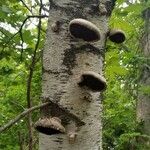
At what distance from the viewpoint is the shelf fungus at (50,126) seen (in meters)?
1.48

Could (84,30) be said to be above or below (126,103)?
below

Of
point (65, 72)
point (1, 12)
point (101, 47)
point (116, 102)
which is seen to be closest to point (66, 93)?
point (65, 72)

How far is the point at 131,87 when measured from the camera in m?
10.7

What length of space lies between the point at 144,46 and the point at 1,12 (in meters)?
7.09

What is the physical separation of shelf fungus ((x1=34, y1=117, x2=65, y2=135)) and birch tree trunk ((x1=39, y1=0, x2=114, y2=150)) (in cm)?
5

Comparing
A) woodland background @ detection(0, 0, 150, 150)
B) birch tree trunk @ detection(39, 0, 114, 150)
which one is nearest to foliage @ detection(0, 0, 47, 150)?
woodland background @ detection(0, 0, 150, 150)

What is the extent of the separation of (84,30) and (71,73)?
0.61 feet

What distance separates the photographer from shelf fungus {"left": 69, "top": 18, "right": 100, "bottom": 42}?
1574 mm

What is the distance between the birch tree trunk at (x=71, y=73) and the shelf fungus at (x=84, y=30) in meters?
0.03

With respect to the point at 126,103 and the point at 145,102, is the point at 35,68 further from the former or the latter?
the point at 126,103

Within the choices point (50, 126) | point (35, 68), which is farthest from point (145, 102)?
point (50, 126)

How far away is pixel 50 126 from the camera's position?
4.80 feet

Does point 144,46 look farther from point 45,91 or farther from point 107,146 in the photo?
point 45,91

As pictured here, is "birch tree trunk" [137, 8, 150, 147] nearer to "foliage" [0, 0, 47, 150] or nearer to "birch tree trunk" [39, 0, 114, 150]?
"foliage" [0, 0, 47, 150]
